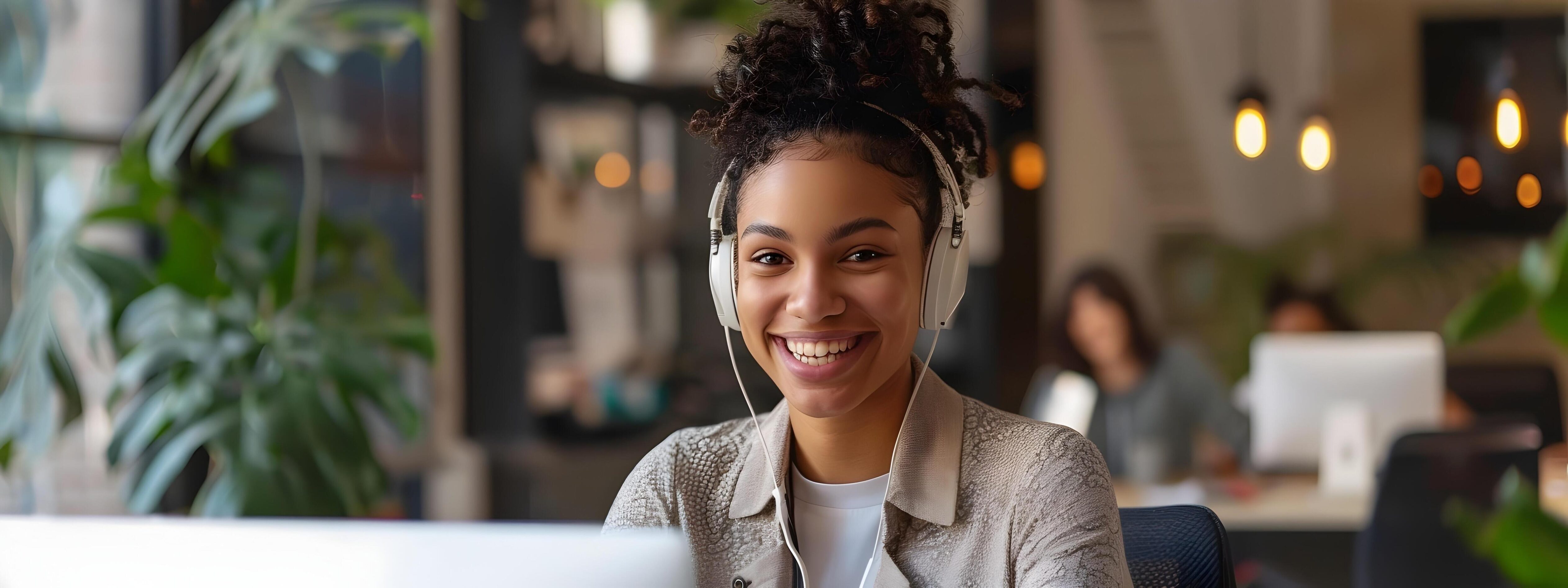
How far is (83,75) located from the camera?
3.00m

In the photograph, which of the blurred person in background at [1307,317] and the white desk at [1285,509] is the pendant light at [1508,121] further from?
the white desk at [1285,509]

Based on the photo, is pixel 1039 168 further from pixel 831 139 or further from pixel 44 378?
pixel 831 139

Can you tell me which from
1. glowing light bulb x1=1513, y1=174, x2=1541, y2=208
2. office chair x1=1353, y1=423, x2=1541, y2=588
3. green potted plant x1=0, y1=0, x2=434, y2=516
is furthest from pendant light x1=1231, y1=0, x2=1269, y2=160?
green potted plant x1=0, y1=0, x2=434, y2=516

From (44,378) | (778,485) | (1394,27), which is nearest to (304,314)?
(44,378)

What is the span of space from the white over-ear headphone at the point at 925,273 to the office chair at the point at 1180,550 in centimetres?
29

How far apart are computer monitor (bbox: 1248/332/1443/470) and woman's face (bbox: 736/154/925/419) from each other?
2565mm

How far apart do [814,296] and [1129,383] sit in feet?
10.8

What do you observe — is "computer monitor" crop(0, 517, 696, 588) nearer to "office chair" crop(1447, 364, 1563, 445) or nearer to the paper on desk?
the paper on desk

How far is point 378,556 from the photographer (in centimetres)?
63

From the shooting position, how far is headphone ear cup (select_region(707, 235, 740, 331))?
100cm

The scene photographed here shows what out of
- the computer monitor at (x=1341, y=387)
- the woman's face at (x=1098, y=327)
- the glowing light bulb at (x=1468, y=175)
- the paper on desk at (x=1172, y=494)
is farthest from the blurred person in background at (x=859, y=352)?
the glowing light bulb at (x=1468, y=175)

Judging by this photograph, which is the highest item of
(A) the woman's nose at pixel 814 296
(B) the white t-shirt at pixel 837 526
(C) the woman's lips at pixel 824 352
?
(A) the woman's nose at pixel 814 296

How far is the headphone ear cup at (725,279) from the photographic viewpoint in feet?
3.28

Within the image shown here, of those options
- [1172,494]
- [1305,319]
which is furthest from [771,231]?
[1305,319]
